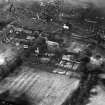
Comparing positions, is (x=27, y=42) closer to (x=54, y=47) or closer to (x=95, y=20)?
(x=54, y=47)

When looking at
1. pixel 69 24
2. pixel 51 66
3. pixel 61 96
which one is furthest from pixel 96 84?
pixel 69 24

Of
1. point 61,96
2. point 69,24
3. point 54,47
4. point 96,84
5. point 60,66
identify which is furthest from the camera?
point 69,24

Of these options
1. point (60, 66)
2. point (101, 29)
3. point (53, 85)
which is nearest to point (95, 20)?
point (101, 29)

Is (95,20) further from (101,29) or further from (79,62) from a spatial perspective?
(79,62)

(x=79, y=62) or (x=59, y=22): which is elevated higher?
(x=59, y=22)

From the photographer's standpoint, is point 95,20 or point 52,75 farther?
point 95,20

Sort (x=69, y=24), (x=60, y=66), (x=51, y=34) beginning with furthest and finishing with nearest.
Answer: (x=69, y=24), (x=51, y=34), (x=60, y=66)

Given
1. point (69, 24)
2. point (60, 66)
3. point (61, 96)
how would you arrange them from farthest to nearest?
point (69, 24), point (60, 66), point (61, 96)

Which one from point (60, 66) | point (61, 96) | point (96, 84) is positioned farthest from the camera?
point (60, 66)

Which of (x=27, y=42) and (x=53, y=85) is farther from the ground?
(x=27, y=42)
